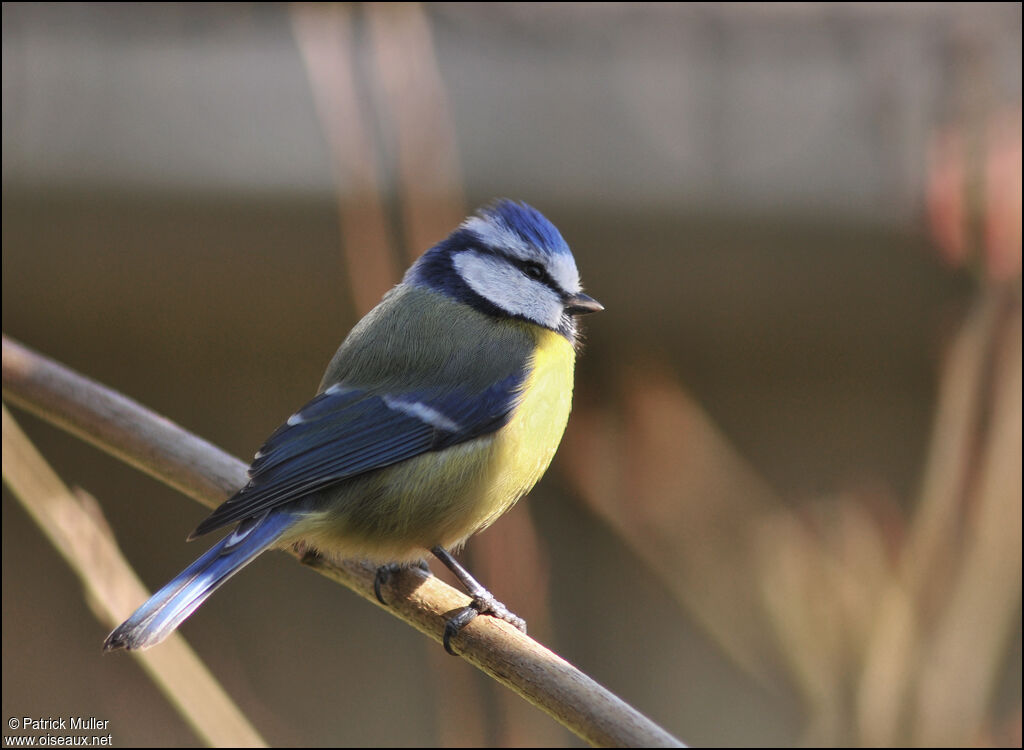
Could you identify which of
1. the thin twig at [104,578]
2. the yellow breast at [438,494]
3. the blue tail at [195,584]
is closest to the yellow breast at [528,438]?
the yellow breast at [438,494]

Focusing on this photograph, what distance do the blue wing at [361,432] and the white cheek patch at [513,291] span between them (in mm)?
132

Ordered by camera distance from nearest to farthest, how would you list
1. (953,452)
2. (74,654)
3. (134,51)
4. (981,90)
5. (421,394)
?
(421,394)
(953,452)
(981,90)
(134,51)
(74,654)

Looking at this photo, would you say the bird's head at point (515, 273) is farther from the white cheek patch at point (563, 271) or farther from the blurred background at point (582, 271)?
the blurred background at point (582, 271)

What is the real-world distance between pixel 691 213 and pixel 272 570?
3.48 ft

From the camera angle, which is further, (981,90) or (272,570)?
(272,570)

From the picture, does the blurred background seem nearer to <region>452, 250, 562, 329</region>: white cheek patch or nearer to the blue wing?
<region>452, 250, 562, 329</region>: white cheek patch

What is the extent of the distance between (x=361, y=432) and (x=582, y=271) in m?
0.84

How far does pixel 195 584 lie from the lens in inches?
41.4

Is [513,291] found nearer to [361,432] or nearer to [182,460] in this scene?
[361,432]

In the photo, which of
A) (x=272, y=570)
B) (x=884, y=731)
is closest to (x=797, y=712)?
(x=884, y=731)

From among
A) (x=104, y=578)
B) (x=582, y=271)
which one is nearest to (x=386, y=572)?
(x=104, y=578)

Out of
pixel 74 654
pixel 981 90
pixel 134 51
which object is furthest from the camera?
pixel 74 654

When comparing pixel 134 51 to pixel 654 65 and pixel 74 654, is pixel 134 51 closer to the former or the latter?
pixel 654 65

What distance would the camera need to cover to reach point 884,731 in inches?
62.0
